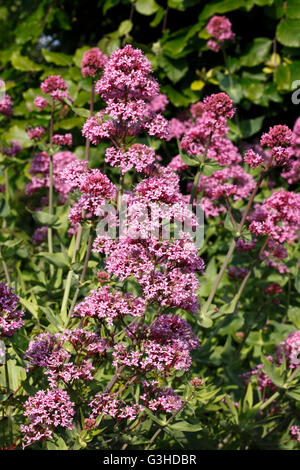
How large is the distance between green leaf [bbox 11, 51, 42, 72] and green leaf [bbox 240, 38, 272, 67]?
2.13 metres

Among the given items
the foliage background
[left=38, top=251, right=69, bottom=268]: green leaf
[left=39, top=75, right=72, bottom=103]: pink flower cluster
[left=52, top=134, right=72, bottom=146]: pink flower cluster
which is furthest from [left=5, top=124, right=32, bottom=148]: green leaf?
[left=38, top=251, right=69, bottom=268]: green leaf

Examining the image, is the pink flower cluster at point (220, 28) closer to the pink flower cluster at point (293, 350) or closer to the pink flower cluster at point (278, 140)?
the pink flower cluster at point (278, 140)

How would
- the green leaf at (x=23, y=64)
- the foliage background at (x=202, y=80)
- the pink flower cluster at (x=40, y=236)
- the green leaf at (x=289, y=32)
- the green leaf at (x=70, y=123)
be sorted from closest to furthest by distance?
the foliage background at (x=202, y=80), the pink flower cluster at (x=40, y=236), the green leaf at (x=70, y=123), the green leaf at (x=289, y=32), the green leaf at (x=23, y=64)

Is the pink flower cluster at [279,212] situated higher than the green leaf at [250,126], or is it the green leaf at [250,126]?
the green leaf at [250,126]

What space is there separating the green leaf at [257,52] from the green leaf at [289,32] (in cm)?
20

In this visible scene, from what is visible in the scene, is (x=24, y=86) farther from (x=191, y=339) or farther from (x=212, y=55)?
(x=191, y=339)

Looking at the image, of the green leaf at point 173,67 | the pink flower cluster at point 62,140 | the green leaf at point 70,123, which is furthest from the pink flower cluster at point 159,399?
the green leaf at point 173,67

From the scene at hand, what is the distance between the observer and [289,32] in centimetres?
480

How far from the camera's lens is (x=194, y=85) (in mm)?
5094

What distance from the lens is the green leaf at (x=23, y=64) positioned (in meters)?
5.59

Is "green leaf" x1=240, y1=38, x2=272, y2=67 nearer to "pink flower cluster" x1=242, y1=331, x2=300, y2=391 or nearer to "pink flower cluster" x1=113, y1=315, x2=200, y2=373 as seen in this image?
"pink flower cluster" x1=242, y1=331, x2=300, y2=391

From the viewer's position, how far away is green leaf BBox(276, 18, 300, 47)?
15.6 ft

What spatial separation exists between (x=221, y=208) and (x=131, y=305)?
6.20ft

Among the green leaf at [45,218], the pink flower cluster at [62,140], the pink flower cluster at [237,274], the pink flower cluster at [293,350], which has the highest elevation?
the pink flower cluster at [62,140]
